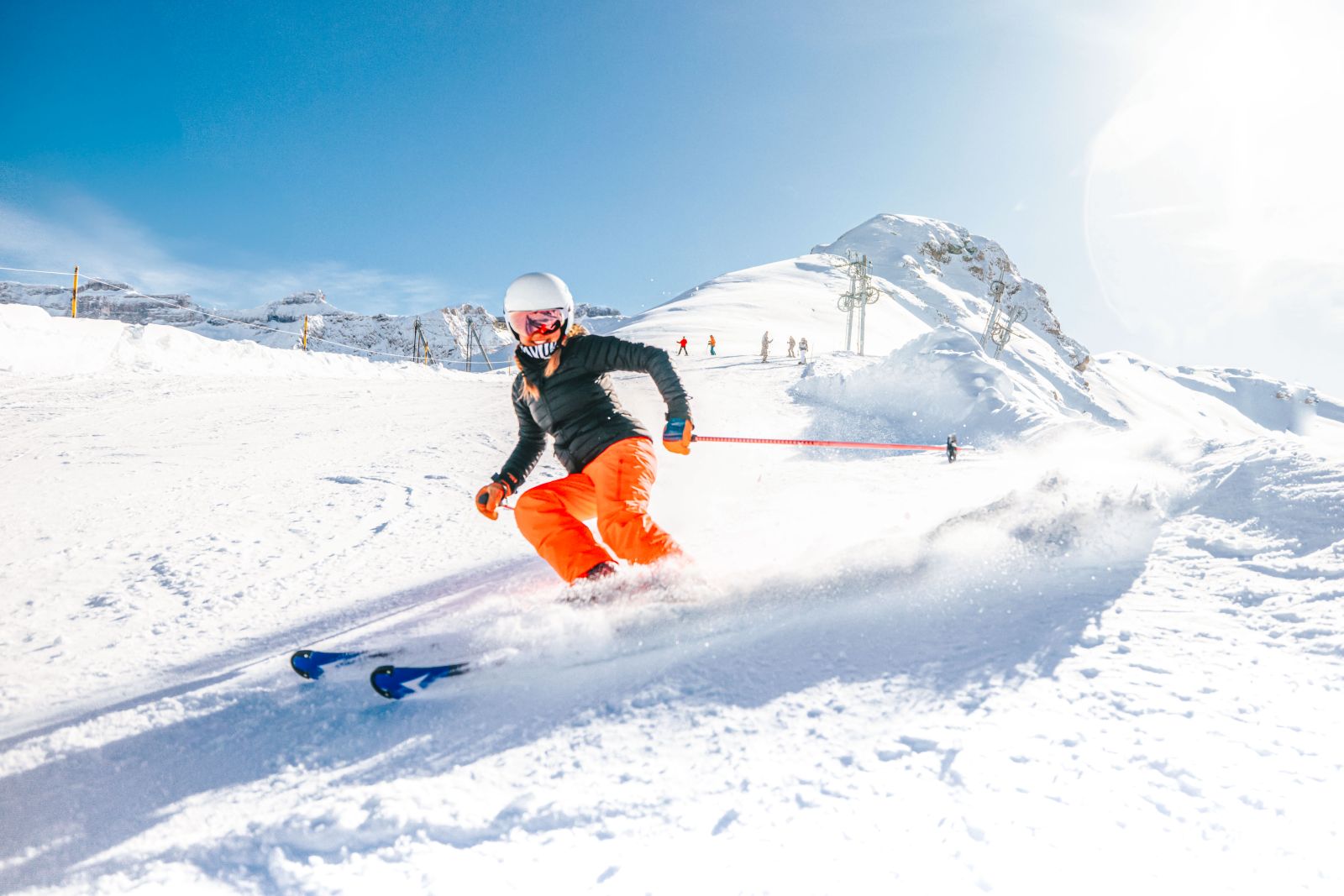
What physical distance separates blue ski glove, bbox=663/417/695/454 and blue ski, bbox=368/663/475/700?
5.04 ft

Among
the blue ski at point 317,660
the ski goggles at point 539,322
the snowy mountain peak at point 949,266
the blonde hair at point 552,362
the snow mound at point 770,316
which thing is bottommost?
the blue ski at point 317,660

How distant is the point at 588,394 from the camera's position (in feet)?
11.7

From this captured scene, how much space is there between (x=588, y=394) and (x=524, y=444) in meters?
0.64

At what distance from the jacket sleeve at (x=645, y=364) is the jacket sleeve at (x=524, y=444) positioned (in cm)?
57

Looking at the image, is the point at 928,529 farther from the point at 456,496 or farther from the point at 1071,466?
the point at 456,496

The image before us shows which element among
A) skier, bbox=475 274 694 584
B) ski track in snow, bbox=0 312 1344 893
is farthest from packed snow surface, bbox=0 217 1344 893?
skier, bbox=475 274 694 584

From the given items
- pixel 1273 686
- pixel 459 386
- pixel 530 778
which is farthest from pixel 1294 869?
pixel 459 386

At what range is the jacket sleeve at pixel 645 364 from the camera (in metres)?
3.56

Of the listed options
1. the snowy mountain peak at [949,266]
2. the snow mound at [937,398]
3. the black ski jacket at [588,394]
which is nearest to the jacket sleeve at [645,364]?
the black ski jacket at [588,394]

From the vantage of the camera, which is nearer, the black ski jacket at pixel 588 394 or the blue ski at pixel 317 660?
the blue ski at pixel 317 660

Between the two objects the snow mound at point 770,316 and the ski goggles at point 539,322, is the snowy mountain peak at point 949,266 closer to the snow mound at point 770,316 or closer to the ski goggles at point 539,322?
the snow mound at point 770,316

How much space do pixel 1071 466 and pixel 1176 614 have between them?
1.60 meters

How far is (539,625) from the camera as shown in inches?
108

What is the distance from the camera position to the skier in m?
3.29
